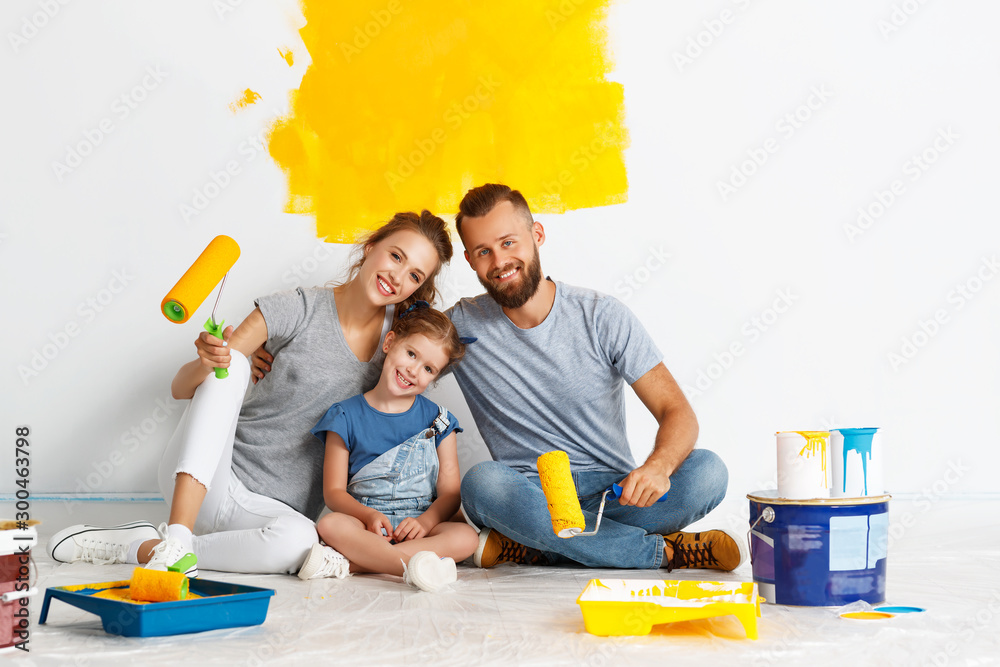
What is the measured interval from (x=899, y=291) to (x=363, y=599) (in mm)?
1894

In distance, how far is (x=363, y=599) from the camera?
54.4 inches

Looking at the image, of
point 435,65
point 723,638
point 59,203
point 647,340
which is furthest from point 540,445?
point 59,203

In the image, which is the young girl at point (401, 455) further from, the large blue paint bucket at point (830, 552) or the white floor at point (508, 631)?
the large blue paint bucket at point (830, 552)

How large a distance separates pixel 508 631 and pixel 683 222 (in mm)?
1550

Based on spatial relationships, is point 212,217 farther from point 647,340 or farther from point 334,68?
point 647,340

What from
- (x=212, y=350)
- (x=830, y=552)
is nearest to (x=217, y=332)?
(x=212, y=350)

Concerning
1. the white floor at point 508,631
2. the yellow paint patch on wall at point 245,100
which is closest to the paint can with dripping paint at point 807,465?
the white floor at point 508,631

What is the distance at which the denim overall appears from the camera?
1.76 meters

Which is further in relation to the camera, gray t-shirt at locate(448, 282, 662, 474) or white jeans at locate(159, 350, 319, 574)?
gray t-shirt at locate(448, 282, 662, 474)

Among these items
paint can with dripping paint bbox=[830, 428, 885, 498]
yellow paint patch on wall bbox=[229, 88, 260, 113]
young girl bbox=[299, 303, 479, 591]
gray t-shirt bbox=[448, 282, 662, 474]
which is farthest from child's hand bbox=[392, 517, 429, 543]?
yellow paint patch on wall bbox=[229, 88, 260, 113]

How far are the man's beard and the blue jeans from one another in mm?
368

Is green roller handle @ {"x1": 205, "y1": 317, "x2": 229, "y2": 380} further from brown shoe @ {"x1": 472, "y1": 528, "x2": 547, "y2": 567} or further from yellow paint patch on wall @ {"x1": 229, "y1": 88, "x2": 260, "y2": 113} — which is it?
yellow paint patch on wall @ {"x1": 229, "y1": 88, "x2": 260, "y2": 113}

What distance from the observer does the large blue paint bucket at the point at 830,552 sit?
4.23ft

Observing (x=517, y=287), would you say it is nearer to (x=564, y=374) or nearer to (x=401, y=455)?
(x=564, y=374)
